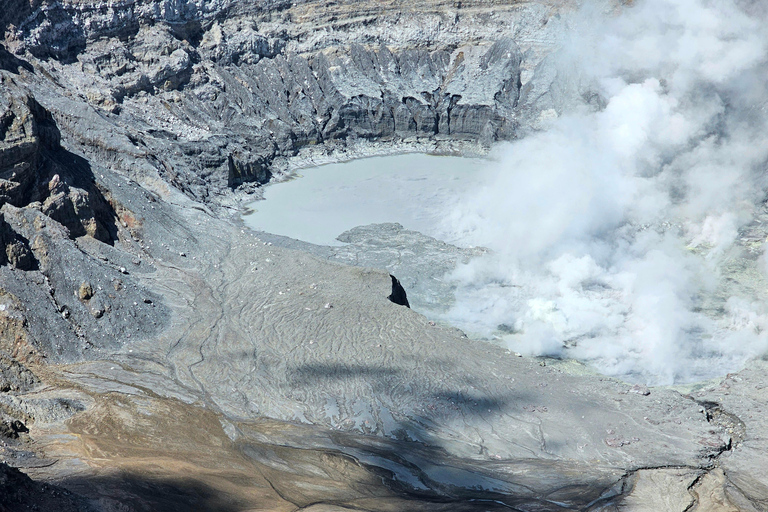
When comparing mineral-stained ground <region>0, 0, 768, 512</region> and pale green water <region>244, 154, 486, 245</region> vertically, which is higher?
mineral-stained ground <region>0, 0, 768, 512</region>

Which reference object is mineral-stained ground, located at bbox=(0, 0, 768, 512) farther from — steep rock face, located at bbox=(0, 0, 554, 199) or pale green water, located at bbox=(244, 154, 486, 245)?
steep rock face, located at bbox=(0, 0, 554, 199)

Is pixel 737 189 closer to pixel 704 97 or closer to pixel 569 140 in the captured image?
pixel 704 97

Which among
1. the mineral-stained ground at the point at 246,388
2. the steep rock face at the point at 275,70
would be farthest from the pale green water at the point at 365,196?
the steep rock face at the point at 275,70

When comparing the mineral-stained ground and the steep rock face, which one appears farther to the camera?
the steep rock face

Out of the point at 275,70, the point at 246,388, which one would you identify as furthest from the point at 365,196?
the point at 246,388

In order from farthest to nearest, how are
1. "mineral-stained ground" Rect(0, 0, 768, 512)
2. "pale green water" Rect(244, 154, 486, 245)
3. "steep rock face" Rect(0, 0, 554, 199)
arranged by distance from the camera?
"steep rock face" Rect(0, 0, 554, 199), "pale green water" Rect(244, 154, 486, 245), "mineral-stained ground" Rect(0, 0, 768, 512)

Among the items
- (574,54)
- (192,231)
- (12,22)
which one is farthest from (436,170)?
(12,22)

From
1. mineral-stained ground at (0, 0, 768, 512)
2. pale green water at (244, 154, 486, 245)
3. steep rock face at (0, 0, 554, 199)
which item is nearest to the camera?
mineral-stained ground at (0, 0, 768, 512)

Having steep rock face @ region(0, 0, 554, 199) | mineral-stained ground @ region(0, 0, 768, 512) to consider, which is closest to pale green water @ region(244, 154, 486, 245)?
mineral-stained ground @ region(0, 0, 768, 512)

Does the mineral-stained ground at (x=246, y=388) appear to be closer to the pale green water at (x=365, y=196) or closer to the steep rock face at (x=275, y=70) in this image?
the pale green water at (x=365, y=196)

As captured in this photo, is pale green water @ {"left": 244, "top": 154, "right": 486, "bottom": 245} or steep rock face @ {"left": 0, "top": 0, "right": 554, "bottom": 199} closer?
pale green water @ {"left": 244, "top": 154, "right": 486, "bottom": 245}
